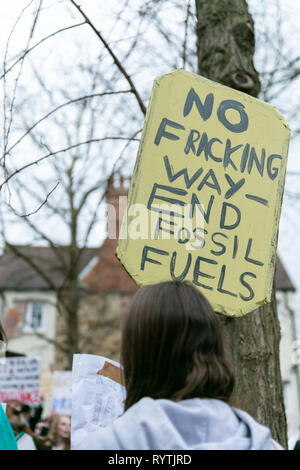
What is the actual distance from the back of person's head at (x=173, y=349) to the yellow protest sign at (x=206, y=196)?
0.49m

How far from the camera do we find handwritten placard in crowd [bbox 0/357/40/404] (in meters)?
7.33

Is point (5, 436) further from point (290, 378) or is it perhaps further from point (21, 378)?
point (290, 378)

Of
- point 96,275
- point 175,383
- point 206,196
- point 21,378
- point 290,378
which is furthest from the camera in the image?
point 290,378

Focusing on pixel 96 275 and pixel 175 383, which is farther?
pixel 96 275

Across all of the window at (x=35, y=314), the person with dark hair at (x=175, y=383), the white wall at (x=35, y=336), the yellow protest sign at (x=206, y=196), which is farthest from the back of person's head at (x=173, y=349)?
the window at (x=35, y=314)

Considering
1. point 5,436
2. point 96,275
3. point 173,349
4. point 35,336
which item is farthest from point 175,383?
point 35,336

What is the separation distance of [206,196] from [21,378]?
19.9 ft

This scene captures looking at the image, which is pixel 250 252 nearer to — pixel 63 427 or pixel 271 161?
pixel 271 161

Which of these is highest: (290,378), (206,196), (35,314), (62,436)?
(206,196)

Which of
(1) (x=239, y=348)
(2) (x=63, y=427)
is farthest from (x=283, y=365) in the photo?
(1) (x=239, y=348)

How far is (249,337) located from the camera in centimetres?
259

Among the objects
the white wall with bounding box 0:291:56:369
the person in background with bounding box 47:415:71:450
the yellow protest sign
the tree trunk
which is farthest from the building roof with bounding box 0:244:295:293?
the yellow protest sign

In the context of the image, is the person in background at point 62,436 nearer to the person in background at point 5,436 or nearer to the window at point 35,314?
the person in background at point 5,436

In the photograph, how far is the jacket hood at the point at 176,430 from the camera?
1245 millimetres
